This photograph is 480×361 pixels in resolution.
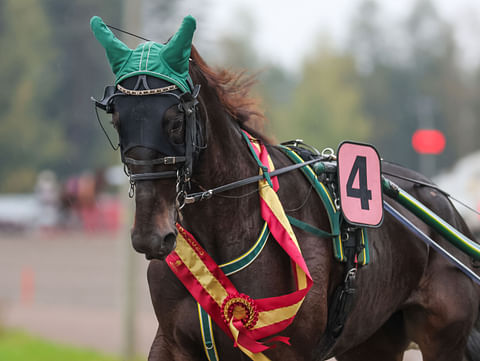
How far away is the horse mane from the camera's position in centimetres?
330

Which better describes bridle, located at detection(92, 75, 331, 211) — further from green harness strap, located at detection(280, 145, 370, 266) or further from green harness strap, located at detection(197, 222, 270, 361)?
green harness strap, located at detection(280, 145, 370, 266)

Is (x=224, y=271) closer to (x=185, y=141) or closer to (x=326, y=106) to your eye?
(x=185, y=141)

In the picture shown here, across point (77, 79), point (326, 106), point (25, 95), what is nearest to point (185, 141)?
point (25, 95)

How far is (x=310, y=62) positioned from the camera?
5203 centimetres

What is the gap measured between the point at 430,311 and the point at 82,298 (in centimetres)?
948

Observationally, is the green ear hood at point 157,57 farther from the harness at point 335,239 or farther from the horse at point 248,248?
the harness at point 335,239

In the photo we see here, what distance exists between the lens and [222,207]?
129 inches

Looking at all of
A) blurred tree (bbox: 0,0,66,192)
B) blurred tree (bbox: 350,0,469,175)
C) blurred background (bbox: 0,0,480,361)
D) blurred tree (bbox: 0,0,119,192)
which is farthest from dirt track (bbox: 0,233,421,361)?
blurred tree (bbox: 350,0,469,175)

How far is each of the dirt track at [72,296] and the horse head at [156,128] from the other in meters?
5.27

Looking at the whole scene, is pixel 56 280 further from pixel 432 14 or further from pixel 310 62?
pixel 432 14

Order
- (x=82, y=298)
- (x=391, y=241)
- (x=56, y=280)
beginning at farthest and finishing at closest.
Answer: (x=56, y=280)
(x=82, y=298)
(x=391, y=241)

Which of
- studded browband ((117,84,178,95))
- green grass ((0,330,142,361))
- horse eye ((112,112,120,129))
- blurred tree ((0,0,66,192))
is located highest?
blurred tree ((0,0,66,192))

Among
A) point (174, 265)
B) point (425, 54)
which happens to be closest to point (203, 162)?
point (174, 265)

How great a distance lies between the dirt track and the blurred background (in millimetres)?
42
